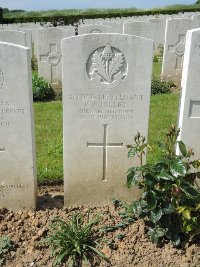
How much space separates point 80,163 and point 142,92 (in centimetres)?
100

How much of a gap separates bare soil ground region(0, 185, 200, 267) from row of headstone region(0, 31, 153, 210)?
229mm

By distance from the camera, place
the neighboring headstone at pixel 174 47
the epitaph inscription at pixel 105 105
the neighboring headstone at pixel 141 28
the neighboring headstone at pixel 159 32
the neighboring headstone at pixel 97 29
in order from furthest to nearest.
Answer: the neighboring headstone at pixel 159 32
the neighboring headstone at pixel 141 28
the neighboring headstone at pixel 97 29
the neighboring headstone at pixel 174 47
the epitaph inscription at pixel 105 105

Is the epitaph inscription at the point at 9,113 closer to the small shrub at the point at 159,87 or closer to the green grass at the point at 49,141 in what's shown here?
the green grass at the point at 49,141

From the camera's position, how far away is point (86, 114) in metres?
3.52

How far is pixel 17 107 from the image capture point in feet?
11.1

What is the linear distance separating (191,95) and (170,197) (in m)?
1.12

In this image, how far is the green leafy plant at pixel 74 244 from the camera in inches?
118

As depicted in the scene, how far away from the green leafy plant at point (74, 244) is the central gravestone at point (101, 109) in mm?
656

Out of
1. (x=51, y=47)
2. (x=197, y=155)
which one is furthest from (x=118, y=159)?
(x=51, y=47)

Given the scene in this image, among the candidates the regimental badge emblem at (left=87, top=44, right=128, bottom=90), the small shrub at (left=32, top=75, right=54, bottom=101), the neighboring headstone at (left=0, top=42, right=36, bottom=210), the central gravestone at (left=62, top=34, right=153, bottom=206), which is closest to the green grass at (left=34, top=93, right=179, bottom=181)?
the small shrub at (left=32, top=75, right=54, bottom=101)

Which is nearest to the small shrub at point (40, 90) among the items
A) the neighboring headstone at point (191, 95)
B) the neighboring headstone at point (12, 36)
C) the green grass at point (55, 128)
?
the green grass at point (55, 128)

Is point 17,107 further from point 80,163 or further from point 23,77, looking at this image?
point 80,163

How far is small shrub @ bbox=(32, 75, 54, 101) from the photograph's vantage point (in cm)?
825

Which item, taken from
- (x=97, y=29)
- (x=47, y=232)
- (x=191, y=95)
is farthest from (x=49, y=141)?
(x=97, y=29)
